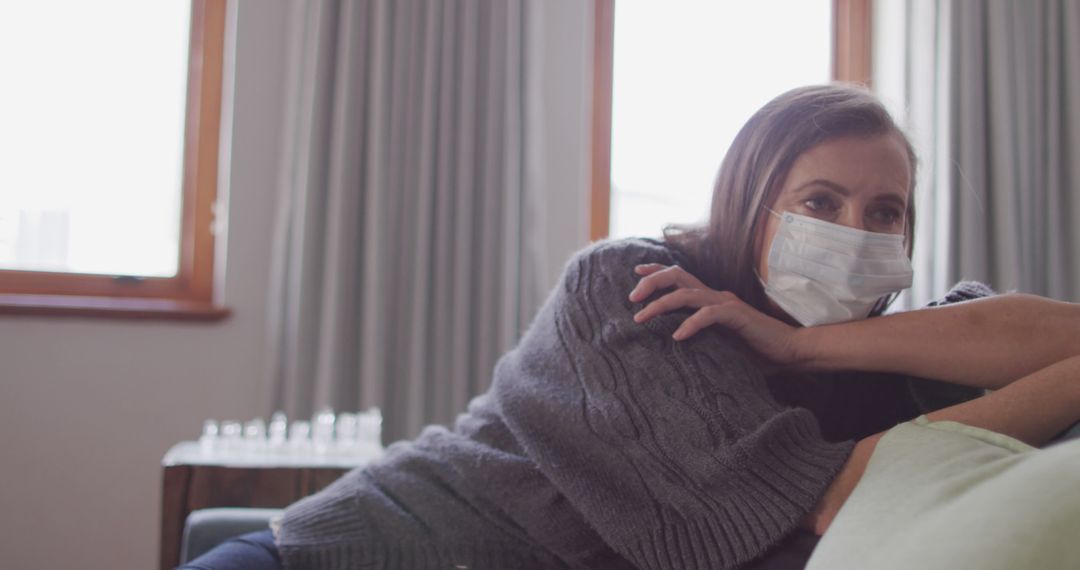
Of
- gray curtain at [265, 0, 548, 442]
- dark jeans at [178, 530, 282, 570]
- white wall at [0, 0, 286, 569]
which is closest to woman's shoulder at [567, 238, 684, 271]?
dark jeans at [178, 530, 282, 570]

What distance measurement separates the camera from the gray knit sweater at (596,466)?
920 mm

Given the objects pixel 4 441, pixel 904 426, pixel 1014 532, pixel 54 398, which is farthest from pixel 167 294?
pixel 1014 532

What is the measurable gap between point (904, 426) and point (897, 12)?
2947 millimetres

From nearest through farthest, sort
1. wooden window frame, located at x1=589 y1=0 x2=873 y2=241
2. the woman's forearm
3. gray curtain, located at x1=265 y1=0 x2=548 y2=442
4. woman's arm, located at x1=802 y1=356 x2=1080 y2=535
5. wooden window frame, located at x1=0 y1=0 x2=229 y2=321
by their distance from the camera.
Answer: woman's arm, located at x1=802 y1=356 x2=1080 y2=535 → the woman's forearm → gray curtain, located at x1=265 y1=0 x2=548 y2=442 → wooden window frame, located at x1=0 y1=0 x2=229 y2=321 → wooden window frame, located at x1=589 y1=0 x2=873 y2=241

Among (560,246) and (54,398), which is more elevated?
(560,246)

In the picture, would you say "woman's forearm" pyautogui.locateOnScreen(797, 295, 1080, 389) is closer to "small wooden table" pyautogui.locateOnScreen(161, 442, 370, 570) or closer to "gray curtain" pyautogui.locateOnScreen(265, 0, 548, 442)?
"small wooden table" pyautogui.locateOnScreen(161, 442, 370, 570)

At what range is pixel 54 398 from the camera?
248 centimetres

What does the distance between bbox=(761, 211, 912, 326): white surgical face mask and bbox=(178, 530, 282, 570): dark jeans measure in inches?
29.4

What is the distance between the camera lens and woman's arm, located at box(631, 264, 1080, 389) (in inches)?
39.8

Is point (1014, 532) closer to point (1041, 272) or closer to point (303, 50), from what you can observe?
point (303, 50)

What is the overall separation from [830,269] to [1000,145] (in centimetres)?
238

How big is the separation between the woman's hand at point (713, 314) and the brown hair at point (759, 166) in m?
0.13

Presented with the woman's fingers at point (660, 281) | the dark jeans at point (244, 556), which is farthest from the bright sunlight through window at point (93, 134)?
the woman's fingers at point (660, 281)

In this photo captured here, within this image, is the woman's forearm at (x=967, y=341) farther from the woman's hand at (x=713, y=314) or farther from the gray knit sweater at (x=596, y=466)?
the gray knit sweater at (x=596, y=466)
